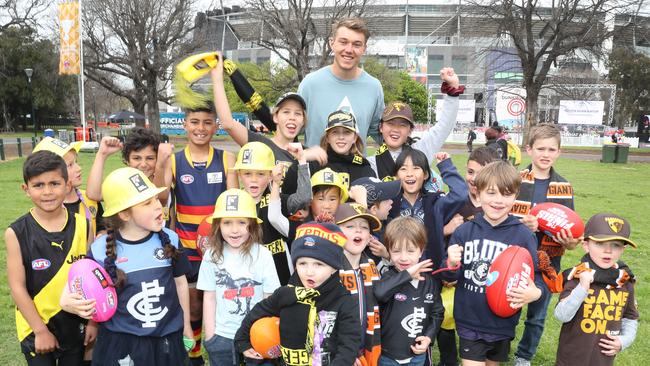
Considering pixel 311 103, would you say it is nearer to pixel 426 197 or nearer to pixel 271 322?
pixel 426 197

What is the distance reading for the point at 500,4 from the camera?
3766cm

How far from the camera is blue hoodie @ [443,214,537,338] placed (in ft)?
11.2

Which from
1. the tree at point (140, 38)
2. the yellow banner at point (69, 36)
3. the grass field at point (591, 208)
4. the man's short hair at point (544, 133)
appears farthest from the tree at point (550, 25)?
the man's short hair at point (544, 133)

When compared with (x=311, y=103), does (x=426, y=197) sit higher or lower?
lower

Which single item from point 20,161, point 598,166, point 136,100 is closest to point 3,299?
point 20,161

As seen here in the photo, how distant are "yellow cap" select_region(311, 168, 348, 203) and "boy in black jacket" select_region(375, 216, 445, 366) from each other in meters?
0.51

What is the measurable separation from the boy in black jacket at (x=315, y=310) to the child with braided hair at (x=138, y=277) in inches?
23.1

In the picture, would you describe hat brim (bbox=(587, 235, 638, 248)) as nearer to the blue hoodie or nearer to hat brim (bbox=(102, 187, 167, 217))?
the blue hoodie

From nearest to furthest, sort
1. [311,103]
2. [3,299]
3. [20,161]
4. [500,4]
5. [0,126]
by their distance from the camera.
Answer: [311,103], [3,299], [20,161], [500,4], [0,126]

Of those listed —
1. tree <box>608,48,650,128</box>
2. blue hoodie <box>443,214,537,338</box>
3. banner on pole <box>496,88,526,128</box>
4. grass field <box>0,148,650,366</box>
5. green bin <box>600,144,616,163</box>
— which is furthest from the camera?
tree <box>608,48,650,128</box>

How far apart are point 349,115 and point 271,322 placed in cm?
190

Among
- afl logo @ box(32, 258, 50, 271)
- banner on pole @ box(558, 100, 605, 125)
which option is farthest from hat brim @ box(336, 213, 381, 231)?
banner on pole @ box(558, 100, 605, 125)

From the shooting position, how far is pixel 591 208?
42.4 ft

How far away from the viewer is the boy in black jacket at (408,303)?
350 centimetres
